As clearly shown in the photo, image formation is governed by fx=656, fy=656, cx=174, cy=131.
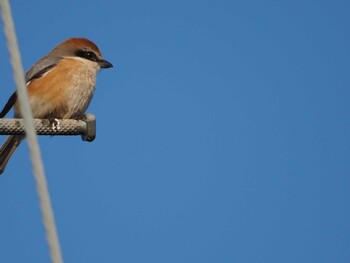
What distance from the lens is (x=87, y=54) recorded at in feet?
23.0

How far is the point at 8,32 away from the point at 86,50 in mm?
5249

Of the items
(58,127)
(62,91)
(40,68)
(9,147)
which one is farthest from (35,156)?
(40,68)

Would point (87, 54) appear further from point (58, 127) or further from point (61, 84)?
point (58, 127)

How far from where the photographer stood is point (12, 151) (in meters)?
5.60

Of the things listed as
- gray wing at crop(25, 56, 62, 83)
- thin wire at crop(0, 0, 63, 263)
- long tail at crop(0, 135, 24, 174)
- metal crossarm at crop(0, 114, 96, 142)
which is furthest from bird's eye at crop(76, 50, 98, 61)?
thin wire at crop(0, 0, 63, 263)

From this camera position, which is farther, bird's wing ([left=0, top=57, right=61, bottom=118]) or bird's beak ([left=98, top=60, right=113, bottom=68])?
bird's beak ([left=98, top=60, right=113, bottom=68])

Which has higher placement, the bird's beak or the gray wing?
the bird's beak

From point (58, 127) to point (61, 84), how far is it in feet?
10.2

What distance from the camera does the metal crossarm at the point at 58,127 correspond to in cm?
301

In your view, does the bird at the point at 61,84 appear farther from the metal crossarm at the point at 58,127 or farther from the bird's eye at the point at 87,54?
the metal crossarm at the point at 58,127

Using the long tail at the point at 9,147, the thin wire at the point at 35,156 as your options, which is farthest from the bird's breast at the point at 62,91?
the thin wire at the point at 35,156

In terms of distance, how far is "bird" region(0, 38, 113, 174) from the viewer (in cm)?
616

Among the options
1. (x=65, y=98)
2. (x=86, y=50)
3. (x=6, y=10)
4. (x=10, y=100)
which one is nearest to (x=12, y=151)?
(x=10, y=100)

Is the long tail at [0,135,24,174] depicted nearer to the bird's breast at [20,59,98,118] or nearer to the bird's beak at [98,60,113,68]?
the bird's breast at [20,59,98,118]
